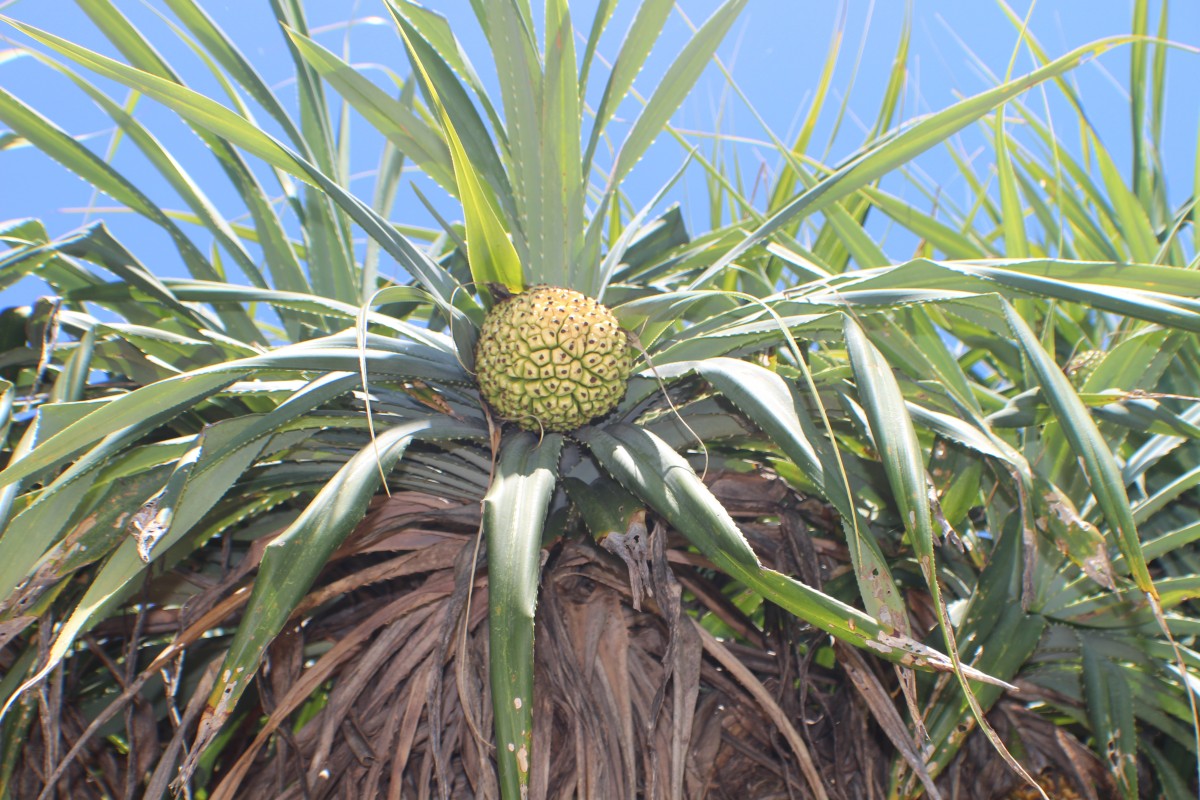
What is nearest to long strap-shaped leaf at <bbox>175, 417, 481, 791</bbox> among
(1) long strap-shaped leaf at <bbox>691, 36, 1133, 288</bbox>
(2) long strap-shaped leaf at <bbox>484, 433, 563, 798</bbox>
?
(2) long strap-shaped leaf at <bbox>484, 433, 563, 798</bbox>

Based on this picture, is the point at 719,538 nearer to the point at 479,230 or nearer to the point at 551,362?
the point at 551,362

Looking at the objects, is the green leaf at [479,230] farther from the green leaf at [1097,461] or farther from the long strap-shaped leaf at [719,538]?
the green leaf at [1097,461]

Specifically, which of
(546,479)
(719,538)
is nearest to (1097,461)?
(719,538)

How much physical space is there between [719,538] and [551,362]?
0.82 feet

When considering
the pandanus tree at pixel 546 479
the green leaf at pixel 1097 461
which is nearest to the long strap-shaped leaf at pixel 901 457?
the pandanus tree at pixel 546 479

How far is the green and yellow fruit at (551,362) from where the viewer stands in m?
0.89

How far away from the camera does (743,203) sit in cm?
126

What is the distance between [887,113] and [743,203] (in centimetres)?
27

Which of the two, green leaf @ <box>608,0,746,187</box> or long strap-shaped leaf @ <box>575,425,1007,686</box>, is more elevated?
green leaf @ <box>608,0,746,187</box>

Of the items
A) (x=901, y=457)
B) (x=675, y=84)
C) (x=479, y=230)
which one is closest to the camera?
(x=901, y=457)

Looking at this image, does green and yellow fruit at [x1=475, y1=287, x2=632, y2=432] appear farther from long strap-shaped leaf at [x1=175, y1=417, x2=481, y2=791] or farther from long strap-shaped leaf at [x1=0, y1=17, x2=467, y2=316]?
long strap-shaped leaf at [x1=175, y1=417, x2=481, y2=791]

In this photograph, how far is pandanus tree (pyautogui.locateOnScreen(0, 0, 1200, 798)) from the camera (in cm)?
78

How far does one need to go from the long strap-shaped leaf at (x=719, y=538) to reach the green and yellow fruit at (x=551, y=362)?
43 millimetres

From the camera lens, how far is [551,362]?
0.89 meters
